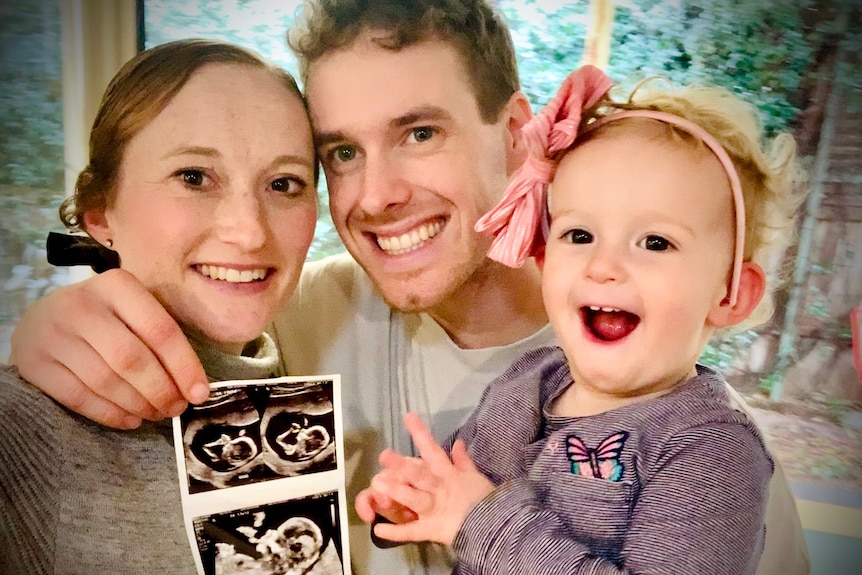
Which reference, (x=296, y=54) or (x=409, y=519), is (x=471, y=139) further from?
(x=409, y=519)

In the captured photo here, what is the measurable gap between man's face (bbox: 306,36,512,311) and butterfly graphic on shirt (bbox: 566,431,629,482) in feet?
0.98

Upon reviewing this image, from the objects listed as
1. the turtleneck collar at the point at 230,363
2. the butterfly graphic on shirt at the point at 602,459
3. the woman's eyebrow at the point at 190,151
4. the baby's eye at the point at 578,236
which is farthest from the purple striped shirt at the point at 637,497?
the woman's eyebrow at the point at 190,151

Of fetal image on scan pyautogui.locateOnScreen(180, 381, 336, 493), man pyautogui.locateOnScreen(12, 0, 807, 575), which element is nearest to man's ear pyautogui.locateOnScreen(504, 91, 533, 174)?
man pyautogui.locateOnScreen(12, 0, 807, 575)

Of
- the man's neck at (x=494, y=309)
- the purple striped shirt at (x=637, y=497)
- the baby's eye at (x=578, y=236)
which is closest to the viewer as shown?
the purple striped shirt at (x=637, y=497)

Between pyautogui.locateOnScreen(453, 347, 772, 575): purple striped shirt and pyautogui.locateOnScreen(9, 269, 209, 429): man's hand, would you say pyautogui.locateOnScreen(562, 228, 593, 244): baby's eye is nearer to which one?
pyautogui.locateOnScreen(453, 347, 772, 575): purple striped shirt

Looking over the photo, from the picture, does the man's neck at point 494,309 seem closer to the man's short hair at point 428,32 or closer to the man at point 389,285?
the man at point 389,285

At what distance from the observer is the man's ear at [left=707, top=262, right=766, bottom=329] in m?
0.84

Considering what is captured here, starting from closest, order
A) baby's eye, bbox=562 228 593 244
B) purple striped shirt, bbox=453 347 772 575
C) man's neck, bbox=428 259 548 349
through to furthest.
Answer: purple striped shirt, bbox=453 347 772 575
baby's eye, bbox=562 228 593 244
man's neck, bbox=428 259 548 349

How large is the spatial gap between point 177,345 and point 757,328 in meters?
0.81

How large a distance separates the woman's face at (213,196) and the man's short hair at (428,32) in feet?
0.31

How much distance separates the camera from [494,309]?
0.98 metres

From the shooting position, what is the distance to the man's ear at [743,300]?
0.84m

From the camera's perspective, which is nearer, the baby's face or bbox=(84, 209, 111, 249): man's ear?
the baby's face

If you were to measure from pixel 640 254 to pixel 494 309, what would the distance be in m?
0.26
